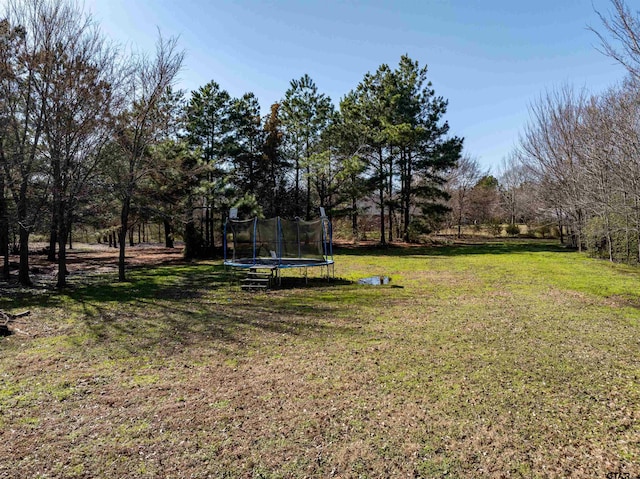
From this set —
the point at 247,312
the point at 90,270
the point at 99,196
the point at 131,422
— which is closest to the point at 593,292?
the point at 247,312

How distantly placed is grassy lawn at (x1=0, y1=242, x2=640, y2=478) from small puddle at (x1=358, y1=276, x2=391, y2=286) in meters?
2.73

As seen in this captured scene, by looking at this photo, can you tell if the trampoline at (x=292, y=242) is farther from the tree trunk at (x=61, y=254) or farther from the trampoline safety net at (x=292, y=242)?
the tree trunk at (x=61, y=254)

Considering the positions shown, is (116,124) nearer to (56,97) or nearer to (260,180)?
(56,97)

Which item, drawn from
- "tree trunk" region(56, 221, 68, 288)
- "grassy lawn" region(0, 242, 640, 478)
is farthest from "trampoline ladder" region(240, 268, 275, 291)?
"tree trunk" region(56, 221, 68, 288)

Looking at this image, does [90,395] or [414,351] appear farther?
[414,351]

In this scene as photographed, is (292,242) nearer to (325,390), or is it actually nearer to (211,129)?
(325,390)

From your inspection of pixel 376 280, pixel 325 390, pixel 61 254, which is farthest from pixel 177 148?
pixel 325 390

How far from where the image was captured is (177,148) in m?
16.5

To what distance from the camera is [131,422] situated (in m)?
3.11

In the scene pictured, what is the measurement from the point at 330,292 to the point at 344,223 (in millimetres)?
17608

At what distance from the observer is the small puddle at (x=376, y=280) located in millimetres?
10352

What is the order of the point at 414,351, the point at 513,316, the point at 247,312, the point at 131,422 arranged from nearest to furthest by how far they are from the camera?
the point at 131,422
the point at 414,351
the point at 513,316
the point at 247,312

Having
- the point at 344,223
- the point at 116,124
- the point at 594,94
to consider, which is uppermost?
the point at 594,94

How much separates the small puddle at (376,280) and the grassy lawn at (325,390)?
2728 mm
